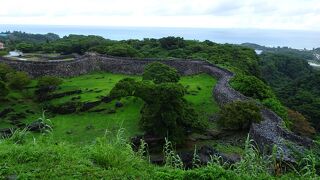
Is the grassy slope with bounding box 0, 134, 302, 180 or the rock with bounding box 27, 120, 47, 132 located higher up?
the grassy slope with bounding box 0, 134, 302, 180

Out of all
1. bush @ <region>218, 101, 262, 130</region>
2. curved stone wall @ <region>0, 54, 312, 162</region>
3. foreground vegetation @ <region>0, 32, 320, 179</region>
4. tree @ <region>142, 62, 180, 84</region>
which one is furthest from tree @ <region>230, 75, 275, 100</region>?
bush @ <region>218, 101, 262, 130</region>

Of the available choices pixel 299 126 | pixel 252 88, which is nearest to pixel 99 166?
pixel 299 126

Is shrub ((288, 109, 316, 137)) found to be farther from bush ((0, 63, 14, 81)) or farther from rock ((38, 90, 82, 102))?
bush ((0, 63, 14, 81))

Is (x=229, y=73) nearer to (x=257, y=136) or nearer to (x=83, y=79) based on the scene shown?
(x=83, y=79)

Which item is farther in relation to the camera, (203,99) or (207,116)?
(203,99)

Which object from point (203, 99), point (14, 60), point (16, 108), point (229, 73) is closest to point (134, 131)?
point (203, 99)

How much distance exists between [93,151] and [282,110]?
80.5 feet

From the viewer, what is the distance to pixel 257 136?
24172mm

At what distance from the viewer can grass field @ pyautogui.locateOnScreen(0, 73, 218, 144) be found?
30.7m

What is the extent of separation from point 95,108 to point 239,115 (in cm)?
1442

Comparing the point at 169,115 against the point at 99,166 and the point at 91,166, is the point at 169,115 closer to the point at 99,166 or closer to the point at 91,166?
the point at 99,166

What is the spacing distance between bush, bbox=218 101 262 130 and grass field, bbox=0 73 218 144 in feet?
14.0

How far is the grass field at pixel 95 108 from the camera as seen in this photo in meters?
30.7

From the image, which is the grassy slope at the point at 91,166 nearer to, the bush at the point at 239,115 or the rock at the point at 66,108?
the bush at the point at 239,115
